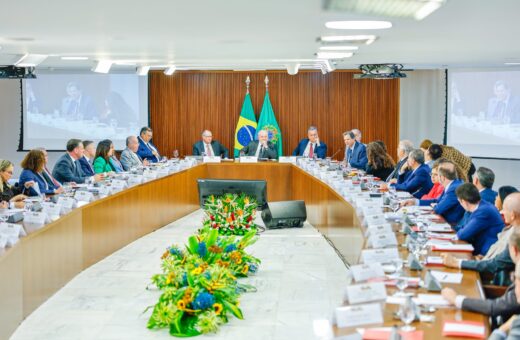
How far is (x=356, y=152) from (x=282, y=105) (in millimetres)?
3283

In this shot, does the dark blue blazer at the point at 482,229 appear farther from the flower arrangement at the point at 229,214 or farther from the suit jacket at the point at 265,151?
the suit jacket at the point at 265,151

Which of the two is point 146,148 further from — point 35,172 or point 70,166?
point 35,172

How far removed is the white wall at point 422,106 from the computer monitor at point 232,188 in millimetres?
6000

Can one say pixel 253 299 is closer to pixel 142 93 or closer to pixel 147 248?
pixel 147 248

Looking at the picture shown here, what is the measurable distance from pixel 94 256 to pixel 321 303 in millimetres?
2540

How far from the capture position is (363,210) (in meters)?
6.79

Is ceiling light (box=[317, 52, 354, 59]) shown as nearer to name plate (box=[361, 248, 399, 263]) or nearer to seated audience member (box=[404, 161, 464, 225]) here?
seated audience member (box=[404, 161, 464, 225])

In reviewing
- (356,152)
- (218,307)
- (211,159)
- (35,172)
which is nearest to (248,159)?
(211,159)

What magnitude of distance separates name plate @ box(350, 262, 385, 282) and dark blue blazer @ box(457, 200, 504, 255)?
1651mm

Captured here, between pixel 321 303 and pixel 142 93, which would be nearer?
pixel 321 303

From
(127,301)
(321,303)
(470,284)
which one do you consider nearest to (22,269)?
(127,301)

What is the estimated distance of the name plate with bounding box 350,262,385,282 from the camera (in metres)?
4.29

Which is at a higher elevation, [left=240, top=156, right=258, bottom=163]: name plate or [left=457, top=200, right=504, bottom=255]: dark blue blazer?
[left=240, top=156, right=258, bottom=163]: name plate

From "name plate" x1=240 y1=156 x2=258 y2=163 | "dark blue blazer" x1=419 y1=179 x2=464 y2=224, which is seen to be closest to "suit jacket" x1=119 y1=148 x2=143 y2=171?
"name plate" x1=240 y1=156 x2=258 y2=163
